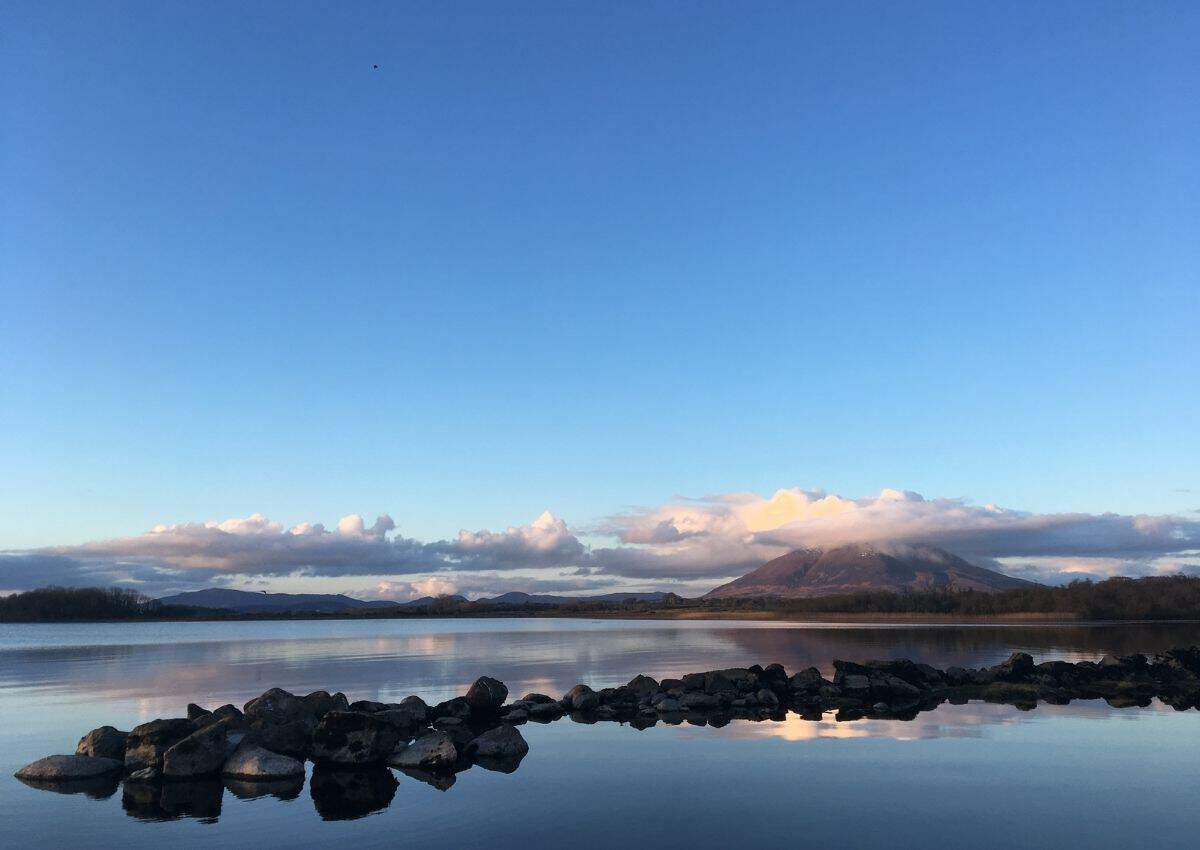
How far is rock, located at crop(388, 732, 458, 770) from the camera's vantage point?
20453 millimetres

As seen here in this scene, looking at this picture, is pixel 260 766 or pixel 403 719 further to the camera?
pixel 403 719

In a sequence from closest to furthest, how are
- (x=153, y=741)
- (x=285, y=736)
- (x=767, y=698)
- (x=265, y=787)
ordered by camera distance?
1. (x=265, y=787)
2. (x=153, y=741)
3. (x=285, y=736)
4. (x=767, y=698)

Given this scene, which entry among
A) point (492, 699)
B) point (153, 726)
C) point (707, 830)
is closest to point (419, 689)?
point (492, 699)

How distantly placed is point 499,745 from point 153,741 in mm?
8375

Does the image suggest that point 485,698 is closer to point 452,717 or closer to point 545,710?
point 452,717

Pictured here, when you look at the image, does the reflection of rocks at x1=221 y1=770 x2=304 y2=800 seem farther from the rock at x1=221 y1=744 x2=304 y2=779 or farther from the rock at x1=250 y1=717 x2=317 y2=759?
the rock at x1=250 y1=717 x2=317 y2=759

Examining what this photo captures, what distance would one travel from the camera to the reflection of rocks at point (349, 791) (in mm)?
16438

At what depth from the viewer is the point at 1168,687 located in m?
35.3

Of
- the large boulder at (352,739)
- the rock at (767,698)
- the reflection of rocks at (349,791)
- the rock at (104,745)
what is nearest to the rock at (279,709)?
the large boulder at (352,739)

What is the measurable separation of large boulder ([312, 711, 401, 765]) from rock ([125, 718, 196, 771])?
132 inches

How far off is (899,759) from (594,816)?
28.8 feet

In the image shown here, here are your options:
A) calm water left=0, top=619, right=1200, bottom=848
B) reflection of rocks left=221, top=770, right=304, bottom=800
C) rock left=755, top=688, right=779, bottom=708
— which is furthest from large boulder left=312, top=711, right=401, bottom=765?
rock left=755, top=688, right=779, bottom=708

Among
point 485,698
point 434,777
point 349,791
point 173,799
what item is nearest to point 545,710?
point 485,698

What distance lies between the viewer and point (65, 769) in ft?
64.2
